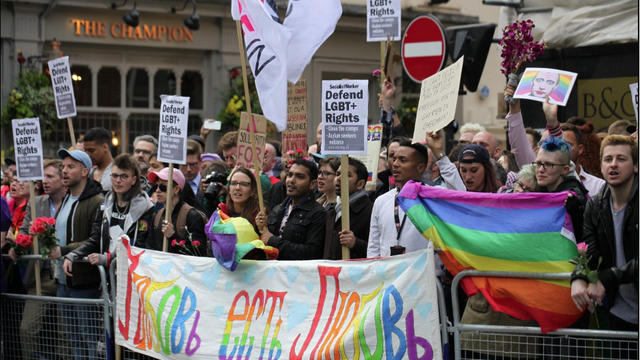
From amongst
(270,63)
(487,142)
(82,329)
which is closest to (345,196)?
(270,63)

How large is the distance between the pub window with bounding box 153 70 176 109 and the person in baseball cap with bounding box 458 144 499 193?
545 inches

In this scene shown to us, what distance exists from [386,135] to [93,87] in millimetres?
11703

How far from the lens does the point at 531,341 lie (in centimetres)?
536

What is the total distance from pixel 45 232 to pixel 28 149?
122 centimetres

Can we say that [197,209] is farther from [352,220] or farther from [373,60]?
[373,60]

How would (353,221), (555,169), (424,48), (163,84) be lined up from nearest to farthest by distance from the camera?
(555,169) < (353,221) < (424,48) < (163,84)

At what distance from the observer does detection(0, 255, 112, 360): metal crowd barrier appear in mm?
6973

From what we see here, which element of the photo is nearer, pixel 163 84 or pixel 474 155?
pixel 474 155

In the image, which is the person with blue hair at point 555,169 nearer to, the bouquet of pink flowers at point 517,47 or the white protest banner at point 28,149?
the bouquet of pink flowers at point 517,47

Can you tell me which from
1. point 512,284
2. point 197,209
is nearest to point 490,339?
point 512,284

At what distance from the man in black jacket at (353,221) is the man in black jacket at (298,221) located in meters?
0.09

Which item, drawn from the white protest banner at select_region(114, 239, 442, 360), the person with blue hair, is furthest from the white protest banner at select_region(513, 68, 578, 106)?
the white protest banner at select_region(114, 239, 442, 360)

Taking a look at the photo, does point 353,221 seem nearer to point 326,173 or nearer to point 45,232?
point 326,173

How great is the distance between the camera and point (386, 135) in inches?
333
